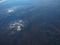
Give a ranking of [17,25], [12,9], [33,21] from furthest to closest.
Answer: [12,9] → [33,21] → [17,25]

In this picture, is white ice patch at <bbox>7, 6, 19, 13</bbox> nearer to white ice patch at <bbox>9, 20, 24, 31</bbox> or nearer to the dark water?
the dark water

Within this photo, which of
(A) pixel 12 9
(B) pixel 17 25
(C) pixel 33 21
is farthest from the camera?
(A) pixel 12 9

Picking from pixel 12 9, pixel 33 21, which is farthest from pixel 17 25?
pixel 12 9

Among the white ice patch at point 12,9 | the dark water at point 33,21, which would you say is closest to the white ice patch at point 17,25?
the dark water at point 33,21

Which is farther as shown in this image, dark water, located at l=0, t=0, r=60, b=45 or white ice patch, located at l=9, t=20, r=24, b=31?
white ice patch, located at l=9, t=20, r=24, b=31

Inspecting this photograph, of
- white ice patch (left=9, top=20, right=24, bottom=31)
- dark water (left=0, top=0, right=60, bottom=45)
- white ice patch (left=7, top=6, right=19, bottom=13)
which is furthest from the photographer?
white ice patch (left=7, top=6, right=19, bottom=13)

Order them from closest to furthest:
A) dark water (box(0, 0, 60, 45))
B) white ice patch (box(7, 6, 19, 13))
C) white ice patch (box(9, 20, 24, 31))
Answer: dark water (box(0, 0, 60, 45)), white ice patch (box(9, 20, 24, 31)), white ice patch (box(7, 6, 19, 13))

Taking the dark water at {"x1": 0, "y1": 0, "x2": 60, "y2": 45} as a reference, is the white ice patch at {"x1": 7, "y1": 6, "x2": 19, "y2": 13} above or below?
above

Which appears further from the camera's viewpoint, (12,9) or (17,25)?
(12,9)

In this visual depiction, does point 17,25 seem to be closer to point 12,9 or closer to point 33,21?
point 33,21

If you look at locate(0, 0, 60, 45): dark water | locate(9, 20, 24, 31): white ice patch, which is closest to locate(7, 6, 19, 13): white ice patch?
locate(0, 0, 60, 45): dark water
